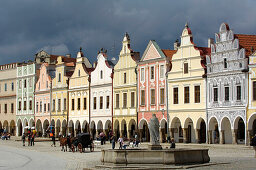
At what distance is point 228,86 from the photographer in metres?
47.4

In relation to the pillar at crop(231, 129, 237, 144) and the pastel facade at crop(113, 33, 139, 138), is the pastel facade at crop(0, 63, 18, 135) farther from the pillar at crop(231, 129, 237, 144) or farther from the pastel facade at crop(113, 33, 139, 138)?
the pillar at crop(231, 129, 237, 144)

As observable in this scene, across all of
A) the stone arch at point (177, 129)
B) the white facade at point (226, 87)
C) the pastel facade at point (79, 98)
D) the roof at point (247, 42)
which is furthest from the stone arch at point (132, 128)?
the roof at point (247, 42)

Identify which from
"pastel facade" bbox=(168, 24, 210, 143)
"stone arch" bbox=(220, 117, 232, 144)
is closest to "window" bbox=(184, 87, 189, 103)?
"pastel facade" bbox=(168, 24, 210, 143)

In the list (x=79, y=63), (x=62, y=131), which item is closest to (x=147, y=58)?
(x=79, y=63)

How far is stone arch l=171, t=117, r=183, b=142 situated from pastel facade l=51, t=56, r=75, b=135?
21514 millimetres

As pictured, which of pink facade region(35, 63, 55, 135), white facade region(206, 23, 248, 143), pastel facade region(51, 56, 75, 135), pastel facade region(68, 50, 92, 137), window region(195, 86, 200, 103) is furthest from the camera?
pink facade region(35, 63, 55, 135)

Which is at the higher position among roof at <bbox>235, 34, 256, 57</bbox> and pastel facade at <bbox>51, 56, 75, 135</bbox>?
roof at <bbox>235, 34, 256, 57</bbox>

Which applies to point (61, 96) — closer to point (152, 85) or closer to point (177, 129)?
point (152, 85)

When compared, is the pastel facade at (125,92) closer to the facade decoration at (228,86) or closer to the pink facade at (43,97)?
the facade decoration at (228,86)

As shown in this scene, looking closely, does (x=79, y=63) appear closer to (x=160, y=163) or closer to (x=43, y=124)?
(x=43, y=124)

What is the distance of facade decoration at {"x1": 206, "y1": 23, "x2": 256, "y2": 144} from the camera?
4606cm

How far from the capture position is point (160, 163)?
25.5 m

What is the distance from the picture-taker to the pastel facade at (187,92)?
50656mm

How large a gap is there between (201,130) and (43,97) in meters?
32.9
